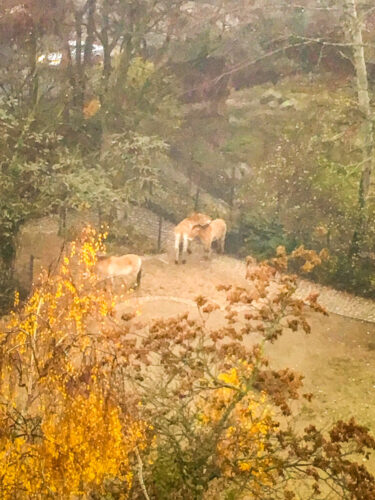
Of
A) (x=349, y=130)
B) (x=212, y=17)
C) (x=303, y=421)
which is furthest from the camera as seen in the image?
(x=212, y=17)

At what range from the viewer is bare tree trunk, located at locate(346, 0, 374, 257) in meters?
12.2

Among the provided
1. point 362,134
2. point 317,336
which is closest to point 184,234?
point 317,336

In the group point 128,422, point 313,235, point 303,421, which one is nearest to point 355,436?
point 128,422

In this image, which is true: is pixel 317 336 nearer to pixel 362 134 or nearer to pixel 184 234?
pixel 184 234

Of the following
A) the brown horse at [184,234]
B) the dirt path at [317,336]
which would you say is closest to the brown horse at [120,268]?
the dirt path at [317,336]

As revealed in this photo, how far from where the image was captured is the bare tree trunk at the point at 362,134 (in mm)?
12156

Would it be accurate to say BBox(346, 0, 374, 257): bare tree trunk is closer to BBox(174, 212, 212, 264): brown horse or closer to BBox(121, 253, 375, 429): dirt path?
BBox(121, 253, 375, 429): dirt path

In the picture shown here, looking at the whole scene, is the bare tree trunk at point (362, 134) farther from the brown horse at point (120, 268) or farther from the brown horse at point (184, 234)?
Answer: the brown horse at point (120, 268)

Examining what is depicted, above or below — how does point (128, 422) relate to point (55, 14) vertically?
below

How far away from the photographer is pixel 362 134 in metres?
12.7

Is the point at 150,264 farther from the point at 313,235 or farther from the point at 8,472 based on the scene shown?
the point at 8,472

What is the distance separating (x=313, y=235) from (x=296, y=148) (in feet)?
7.57

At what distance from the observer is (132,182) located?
12883 mm

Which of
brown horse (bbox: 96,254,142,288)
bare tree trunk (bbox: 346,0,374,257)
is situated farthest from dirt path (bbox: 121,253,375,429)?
bare tree trunk (bbox: 346,0,374,257)
